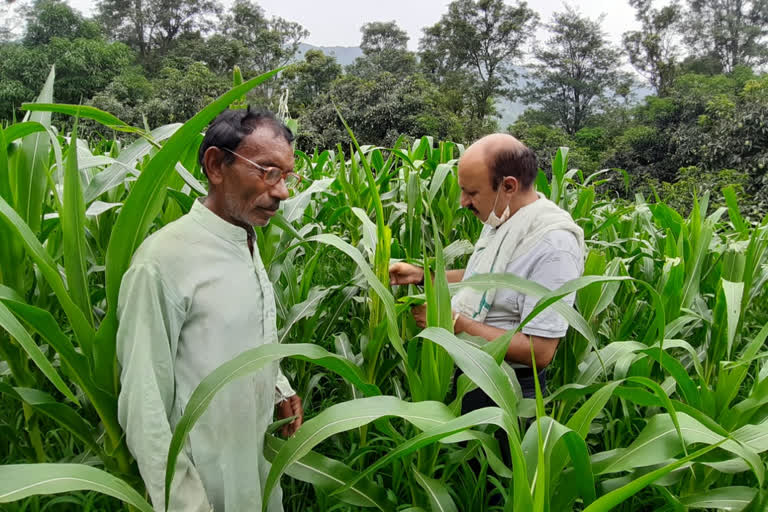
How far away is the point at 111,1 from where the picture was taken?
30.5m

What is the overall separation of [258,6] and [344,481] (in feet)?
114

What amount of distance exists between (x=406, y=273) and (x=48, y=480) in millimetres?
984

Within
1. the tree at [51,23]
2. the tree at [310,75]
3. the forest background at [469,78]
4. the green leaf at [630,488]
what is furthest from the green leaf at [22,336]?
the tree at [51,23]

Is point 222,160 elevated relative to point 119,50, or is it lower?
lower

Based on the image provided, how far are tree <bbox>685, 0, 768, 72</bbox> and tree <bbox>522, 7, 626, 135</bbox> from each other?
3.78 meters

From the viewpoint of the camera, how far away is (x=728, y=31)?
81.8ft

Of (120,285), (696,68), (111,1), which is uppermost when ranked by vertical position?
(111,1)

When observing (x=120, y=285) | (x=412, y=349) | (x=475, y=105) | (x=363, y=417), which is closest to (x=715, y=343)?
(x=412, y=349)

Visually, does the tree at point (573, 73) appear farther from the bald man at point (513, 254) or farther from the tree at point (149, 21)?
the bald man at point (513, 254)

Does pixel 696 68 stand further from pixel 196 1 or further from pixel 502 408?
pixel 502 408

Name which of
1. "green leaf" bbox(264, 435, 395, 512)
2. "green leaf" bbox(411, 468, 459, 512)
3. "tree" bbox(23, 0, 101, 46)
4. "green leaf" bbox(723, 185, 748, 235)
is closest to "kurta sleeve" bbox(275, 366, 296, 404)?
"green leaf" bbox(264, 435, 395, 512)

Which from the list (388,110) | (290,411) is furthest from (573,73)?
(290,411)

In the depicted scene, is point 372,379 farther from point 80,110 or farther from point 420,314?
point 80,110

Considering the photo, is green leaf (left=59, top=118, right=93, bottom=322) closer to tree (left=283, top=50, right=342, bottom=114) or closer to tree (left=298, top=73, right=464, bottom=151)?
tree (left=298, top=73, right=464, bottom=151)
